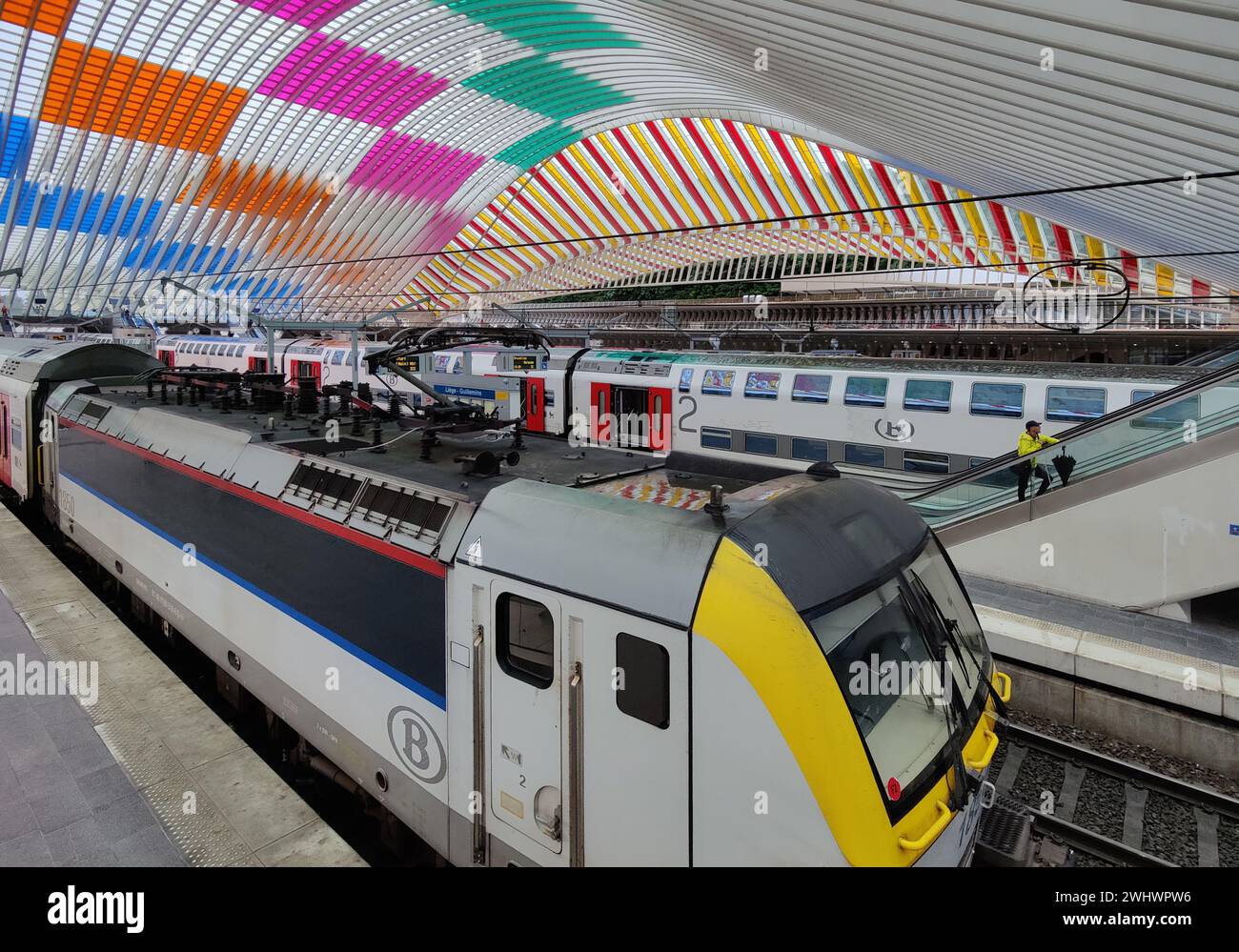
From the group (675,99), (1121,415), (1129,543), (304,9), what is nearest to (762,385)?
(1121,415)

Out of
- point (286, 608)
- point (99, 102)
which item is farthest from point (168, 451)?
point (99, 102)

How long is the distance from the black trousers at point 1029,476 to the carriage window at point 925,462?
285 cm

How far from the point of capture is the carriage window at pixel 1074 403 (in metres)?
12.7

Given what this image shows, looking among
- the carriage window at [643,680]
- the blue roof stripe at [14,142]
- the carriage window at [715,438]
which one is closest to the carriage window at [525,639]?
the carriage window at [643,680]

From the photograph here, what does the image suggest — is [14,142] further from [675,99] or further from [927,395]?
[927,395]

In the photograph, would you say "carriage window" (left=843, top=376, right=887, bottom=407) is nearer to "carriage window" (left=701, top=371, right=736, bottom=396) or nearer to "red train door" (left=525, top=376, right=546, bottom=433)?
"carriage window" (left=701, top=371, right=736, bottom=396)

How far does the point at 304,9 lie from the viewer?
116 ft

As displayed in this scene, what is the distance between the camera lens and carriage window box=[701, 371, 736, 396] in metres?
16.9

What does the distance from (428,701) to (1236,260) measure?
2810 cm

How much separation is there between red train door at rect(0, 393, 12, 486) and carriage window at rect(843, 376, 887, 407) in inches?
659

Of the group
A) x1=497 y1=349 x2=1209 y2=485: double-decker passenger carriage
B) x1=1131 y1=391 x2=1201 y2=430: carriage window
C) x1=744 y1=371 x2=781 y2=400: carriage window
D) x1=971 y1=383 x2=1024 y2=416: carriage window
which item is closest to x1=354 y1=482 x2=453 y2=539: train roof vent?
x1=497 y1=349 x2=1209 y2=485: double-decker passenger carriage

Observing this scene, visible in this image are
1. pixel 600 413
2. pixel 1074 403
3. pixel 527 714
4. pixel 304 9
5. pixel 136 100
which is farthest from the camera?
pixel 136 100

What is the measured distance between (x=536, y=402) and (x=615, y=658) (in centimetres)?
1865

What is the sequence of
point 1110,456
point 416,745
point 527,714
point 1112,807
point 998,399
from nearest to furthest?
point 527,714, point 416,745, point 1112,807, point 1110,456, point 998,399
